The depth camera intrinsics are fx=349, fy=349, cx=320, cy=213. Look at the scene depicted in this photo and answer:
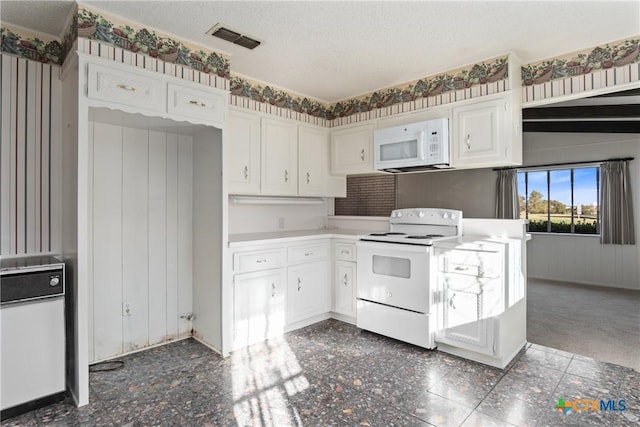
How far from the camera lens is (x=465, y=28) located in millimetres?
2488

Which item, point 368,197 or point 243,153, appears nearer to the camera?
point 243,153

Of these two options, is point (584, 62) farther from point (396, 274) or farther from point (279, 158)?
point (279, 158)

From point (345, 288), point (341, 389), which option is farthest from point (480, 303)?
point (345, 288)

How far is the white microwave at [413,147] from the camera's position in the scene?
3.18 metres

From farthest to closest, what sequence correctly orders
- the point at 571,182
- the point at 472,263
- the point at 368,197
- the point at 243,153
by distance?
the point at 571,182 → the point at 368,197 → the point at 243,153 → the point at 472,263

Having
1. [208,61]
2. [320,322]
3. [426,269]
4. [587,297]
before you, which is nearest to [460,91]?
[426,269]

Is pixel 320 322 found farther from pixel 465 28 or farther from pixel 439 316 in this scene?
pixel 465 28

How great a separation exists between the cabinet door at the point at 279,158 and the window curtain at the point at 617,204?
18.1ft

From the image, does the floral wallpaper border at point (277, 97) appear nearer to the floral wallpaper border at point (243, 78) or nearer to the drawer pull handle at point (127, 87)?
the floral wallpaper border at point (243, 78)

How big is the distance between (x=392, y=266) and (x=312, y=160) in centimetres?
160

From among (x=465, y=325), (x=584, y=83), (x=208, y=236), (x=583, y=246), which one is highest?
(x=584, y=83)

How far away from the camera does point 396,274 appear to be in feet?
10.3

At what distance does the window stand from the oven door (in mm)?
5029

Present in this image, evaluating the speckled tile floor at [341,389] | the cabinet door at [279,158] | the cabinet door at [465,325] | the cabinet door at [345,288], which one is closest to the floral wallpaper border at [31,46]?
the cabinet door at [279,158]
